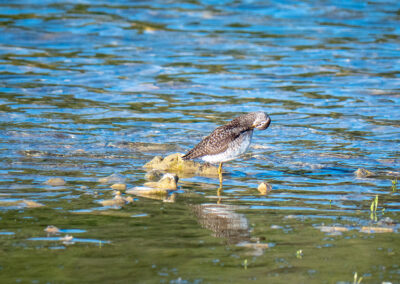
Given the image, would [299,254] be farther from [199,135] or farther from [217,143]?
[199,135]

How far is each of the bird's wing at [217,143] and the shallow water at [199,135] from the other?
1.49 ft

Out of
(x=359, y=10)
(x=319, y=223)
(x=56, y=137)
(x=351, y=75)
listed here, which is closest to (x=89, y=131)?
(x=56, y=137)

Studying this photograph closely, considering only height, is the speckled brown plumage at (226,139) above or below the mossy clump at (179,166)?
above

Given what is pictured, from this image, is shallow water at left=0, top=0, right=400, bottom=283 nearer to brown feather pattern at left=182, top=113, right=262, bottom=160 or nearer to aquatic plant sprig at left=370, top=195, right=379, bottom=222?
aquatic plant sprig at left=370, top=195, right=379, bottom=222

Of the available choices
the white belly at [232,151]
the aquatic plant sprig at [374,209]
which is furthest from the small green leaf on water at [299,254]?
the white belly at [232,151]

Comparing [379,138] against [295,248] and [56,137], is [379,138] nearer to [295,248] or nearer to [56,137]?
[56,137]

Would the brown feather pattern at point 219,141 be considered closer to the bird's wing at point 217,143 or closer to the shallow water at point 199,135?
the bird's wing at point 217,143

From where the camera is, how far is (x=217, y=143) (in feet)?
36.3

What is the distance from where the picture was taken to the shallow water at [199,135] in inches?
266

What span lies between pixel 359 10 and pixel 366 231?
23102 millimetres

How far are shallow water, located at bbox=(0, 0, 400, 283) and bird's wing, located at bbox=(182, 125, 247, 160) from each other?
46cm

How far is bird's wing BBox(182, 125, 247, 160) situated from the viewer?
11.0 m

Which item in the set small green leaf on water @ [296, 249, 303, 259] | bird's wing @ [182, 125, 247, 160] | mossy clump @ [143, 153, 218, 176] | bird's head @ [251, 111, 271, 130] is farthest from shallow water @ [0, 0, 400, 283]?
bird's head @ [251, 111, 271, 130]

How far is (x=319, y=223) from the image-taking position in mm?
7961
